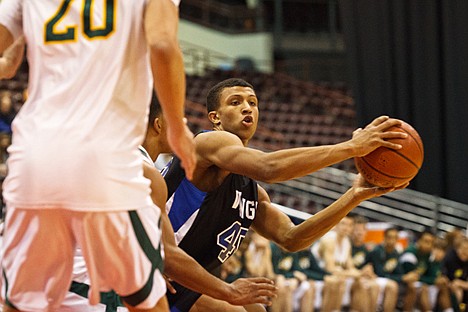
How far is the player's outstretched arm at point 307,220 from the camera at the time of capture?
11.7 feet

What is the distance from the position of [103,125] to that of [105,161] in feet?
0.33

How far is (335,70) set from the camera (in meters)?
21.8

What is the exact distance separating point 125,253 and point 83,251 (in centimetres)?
12

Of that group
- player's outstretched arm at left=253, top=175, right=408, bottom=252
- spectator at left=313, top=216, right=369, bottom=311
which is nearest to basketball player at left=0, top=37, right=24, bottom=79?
player's outstretched arm at left=253, top=175, right=408, bottom=252

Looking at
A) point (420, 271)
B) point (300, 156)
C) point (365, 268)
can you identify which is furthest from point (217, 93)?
point (420, 271)

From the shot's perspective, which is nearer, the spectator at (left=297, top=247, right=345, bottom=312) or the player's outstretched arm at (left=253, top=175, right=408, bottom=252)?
the player's outstretched arm at (left=253, top=175, right=408, bottom=252)

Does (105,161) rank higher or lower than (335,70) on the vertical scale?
higher

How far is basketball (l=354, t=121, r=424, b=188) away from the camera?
324 cm

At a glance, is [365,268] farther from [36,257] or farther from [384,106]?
[36,257]

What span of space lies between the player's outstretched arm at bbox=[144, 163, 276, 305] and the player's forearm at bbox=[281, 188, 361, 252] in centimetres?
71

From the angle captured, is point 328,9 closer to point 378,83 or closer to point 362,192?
point 378,83

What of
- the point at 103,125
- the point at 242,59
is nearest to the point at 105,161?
the point at 103,125

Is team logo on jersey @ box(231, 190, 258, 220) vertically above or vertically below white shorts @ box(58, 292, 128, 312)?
above

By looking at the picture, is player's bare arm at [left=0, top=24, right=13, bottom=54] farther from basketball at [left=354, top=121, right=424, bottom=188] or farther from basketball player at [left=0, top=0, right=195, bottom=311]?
basketball at [left=354, top=121, right=424, bottom=188]
